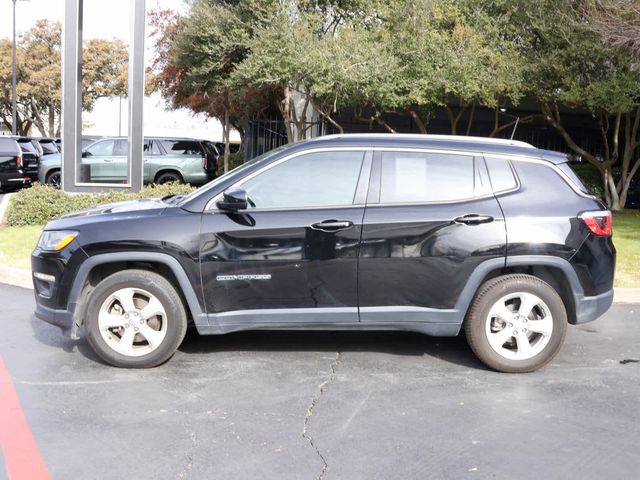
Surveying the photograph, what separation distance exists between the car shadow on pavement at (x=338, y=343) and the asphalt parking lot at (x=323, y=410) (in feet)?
0.06

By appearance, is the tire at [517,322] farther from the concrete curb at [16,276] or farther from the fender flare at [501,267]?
the concrete curb at [16,276]

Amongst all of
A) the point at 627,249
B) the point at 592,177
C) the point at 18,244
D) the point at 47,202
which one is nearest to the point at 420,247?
the point at 627,249

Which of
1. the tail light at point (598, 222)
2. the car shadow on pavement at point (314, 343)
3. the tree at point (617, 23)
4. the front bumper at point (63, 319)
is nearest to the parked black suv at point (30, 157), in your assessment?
the tree at point (617, 23)

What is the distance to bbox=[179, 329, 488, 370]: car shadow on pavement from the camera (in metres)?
→ 6.09

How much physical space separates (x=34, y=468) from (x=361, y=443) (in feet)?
5.93

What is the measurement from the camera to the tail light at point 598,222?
18.1 feet

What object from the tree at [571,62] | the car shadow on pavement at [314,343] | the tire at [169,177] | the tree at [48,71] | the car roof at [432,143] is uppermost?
the tree at [48,71]

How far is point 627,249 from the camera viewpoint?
11250 mm

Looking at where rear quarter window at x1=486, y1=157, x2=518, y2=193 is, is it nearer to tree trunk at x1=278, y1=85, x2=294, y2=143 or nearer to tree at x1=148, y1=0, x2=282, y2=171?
tree at x1=148, y1=0, x2=282, y2=171

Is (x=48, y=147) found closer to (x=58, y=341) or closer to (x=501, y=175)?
(x=58, y=341)

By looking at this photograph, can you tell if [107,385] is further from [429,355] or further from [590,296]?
[590,296]

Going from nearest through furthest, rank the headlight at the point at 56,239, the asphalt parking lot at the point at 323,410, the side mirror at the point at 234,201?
1. the asphalt parking lot at the point at 323,410
2. the side mirror at the point at 234,201
3. the headlight at the point at 56,239

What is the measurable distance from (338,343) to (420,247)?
4.61 feet

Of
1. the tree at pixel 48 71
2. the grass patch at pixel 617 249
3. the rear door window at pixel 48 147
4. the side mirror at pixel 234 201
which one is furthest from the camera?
the tree at pixel 48 71
